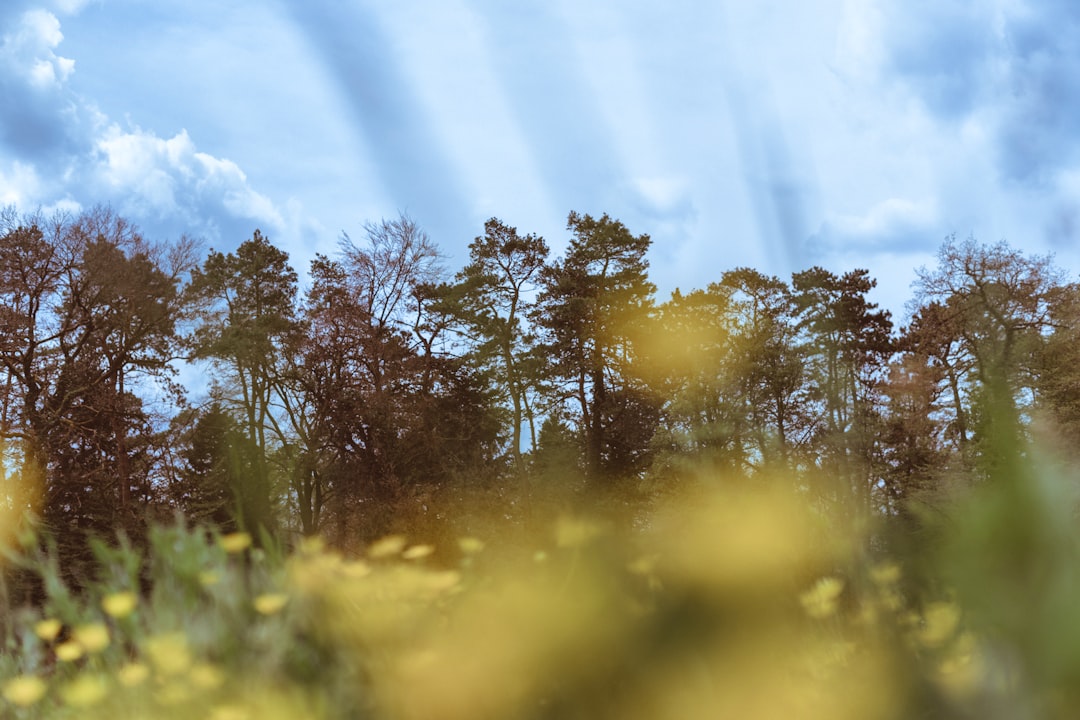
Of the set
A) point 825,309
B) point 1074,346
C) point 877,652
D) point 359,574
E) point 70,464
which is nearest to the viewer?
point 877,652

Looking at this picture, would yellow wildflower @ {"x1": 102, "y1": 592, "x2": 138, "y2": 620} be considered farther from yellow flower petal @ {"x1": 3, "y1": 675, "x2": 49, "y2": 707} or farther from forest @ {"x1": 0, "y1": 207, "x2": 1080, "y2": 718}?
forest @ {"x1": 0, "y1": 207, "x2": 1080, "y2": 718}

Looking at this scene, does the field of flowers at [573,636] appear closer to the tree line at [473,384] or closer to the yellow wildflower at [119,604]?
the yellow wildflower at [119,604]

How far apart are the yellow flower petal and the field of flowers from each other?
0.01m

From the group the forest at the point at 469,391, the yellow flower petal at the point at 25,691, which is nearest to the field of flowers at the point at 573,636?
the yellow flower petal at the point at 25,691

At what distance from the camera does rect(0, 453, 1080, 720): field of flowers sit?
1864 millimetres

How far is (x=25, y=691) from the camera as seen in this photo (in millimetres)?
2430

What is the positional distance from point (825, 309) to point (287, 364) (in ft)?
58.6

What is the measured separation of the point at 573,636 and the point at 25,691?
1.80 meters

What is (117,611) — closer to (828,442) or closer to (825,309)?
(828,442)

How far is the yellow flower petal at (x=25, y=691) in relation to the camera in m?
2.42

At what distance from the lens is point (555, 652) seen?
1.96 meters

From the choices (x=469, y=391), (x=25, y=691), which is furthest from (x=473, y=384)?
(x=25, y=691)

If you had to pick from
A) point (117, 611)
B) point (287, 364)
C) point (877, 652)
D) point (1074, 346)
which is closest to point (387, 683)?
point (117, 611)

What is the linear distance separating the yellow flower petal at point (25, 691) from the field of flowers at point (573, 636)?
1 centimetres
